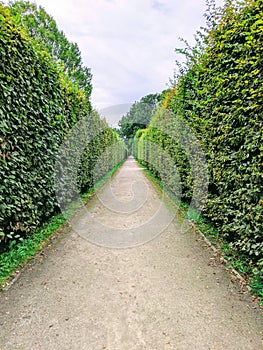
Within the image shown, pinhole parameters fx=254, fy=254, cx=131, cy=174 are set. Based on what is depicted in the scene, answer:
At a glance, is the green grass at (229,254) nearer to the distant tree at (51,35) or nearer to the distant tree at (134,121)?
the distant tree at (51,35)

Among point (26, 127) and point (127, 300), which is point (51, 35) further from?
point (127, 300)

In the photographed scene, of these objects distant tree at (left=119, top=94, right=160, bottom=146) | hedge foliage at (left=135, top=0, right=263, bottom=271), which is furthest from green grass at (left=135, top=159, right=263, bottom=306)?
distant tree at (left=119, top=94, right=160, bottom=146)

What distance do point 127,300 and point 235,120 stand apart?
2.46m

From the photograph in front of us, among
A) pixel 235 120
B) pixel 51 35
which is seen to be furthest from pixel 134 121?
pixel 235 120

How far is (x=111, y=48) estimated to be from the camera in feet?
35.4

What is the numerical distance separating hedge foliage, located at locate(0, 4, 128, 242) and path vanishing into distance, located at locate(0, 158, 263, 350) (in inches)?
27.7

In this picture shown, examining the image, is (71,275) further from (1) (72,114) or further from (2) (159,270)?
(1) (72,114)

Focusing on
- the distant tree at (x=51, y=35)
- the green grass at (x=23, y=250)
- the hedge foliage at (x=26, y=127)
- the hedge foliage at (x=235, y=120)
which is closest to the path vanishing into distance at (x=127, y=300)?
the green grass at (x=23, y=250)

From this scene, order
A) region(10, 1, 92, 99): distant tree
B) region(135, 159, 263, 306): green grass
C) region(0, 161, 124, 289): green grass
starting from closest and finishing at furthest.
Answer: region(135, 159, 263, 306): green grass < region(0, 161, 124, 289): green grass < region(10, 1, 92, 99): distant tree

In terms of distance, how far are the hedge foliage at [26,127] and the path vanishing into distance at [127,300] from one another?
703 mm

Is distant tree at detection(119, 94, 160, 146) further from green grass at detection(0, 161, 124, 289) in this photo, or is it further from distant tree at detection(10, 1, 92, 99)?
green grass at detection(0, 161, 124, 289)

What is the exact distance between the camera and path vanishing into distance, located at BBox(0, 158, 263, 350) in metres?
2.06

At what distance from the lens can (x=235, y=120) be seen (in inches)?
126

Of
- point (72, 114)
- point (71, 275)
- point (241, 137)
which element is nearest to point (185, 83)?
point (72, 114)
